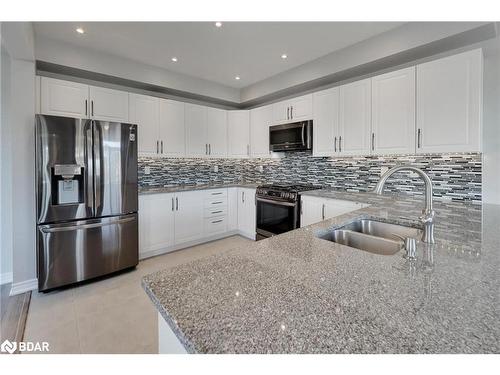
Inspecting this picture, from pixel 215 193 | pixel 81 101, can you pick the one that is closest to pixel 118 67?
pixel 81 101

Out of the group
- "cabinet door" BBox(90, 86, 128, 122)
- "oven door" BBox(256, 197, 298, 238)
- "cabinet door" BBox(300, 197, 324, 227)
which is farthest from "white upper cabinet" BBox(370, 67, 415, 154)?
"cabinet door" BBox(90, 86, 128, 122)

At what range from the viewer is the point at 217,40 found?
277cm

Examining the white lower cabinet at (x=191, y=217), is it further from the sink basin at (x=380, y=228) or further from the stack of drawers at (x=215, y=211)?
the sink basin at (x=380, y=228)

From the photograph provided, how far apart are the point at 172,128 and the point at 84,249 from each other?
6.42ft

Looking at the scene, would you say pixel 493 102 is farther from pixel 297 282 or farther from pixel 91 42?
pixel 91 42

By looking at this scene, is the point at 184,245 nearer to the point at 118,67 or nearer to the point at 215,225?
the point at 215,225

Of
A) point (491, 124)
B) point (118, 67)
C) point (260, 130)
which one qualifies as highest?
point (118, 67)

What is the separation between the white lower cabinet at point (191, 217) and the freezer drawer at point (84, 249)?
346mm

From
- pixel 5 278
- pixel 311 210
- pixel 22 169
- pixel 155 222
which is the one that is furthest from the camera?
pixel 155 222

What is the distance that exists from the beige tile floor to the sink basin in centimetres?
164

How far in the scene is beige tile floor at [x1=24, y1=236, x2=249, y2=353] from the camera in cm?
171

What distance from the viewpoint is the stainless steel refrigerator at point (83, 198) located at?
7.64 ft

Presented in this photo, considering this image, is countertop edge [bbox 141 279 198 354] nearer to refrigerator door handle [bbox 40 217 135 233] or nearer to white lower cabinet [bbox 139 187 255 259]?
refrigerator door handle [bbox 40 217 135 233]
